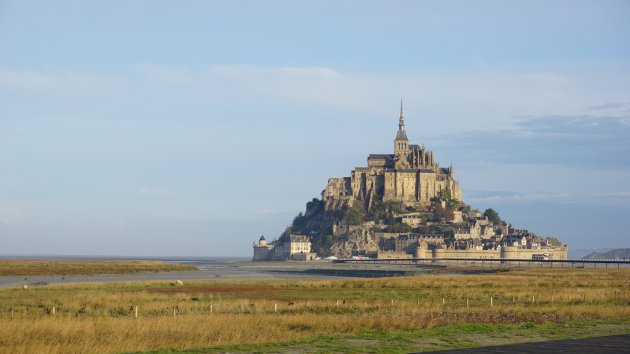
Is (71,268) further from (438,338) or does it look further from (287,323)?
(438,338)

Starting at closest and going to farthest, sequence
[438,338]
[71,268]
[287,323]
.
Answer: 1. [438,338]
2. [287,323]
3. [71,268]

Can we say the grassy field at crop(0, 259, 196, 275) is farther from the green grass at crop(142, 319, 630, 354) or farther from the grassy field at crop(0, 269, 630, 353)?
the green grass at crop(142, 319, 630, 354)

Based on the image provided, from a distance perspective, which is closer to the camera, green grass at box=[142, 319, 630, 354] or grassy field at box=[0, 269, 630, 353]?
green grass at box=[142, 319, 630, 354]

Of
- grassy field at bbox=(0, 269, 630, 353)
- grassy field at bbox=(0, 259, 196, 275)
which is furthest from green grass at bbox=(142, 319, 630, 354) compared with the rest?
grassy field at bbox=(0, 259, 196, 275)

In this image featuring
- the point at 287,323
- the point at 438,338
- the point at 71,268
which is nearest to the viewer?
the point at 438,338

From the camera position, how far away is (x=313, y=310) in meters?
42.4

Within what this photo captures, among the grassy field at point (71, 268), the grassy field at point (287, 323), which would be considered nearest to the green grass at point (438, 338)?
the grassy field at point (287, 323)

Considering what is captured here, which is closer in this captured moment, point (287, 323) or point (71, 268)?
point (287, 323)

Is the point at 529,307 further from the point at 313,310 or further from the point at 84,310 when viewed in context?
the point at 84,310

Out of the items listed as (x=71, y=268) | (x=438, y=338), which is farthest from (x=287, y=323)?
(x=71, y=268)

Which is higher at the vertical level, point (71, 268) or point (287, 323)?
point (71, 268)

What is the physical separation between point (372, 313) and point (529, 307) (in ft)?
28.0

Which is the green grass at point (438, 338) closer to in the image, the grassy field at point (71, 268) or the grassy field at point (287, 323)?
the grassy field at point (287, 323)

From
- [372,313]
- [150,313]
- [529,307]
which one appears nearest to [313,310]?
[372,313]
